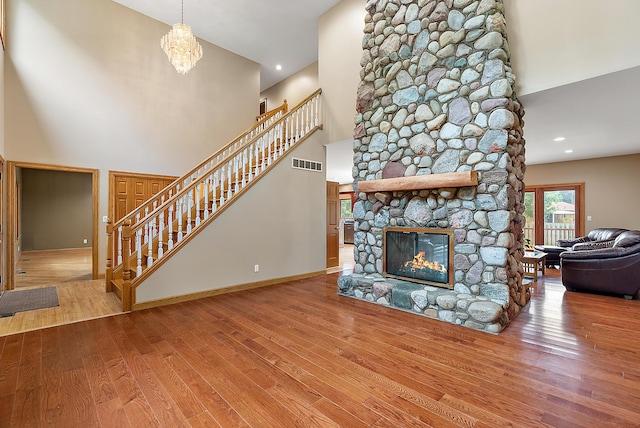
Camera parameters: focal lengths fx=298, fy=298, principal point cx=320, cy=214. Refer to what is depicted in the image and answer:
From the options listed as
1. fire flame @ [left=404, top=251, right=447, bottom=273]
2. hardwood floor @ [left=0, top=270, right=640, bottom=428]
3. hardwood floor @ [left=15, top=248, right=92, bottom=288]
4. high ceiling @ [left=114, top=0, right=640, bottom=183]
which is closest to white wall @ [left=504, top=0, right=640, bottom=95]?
high ceiling @ [left=114, top=0, right=640, bottom=183]

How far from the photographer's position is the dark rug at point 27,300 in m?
3.89

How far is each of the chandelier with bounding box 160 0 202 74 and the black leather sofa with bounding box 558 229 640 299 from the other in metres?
7.03

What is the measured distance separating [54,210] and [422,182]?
39.0 feet

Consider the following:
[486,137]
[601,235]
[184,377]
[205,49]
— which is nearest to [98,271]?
[184,377]

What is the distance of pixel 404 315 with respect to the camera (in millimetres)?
3734

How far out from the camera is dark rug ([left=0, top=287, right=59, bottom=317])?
3889mm

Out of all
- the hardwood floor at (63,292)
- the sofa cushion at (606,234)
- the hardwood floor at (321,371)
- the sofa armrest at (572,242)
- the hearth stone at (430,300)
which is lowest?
the hardwood floor at (321,371)

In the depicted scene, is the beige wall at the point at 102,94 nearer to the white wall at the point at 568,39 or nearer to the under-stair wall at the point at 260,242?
the under-stair wall at the point at 260,242

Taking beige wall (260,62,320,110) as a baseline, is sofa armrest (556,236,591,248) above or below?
below

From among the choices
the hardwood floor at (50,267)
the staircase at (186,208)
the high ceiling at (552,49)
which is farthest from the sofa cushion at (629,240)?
the hardwood floor at (50,267)

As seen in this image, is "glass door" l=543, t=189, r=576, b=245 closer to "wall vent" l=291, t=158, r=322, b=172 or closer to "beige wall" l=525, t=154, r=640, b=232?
"beige wall" l=525, t=154, r=640, b=232

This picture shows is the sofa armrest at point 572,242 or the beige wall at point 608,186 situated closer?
the sofa armrest at point 572,242

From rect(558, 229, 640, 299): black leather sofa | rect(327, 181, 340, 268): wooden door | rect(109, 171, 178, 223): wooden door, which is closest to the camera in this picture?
rect(558, 229, 640, 299): black leather sofa

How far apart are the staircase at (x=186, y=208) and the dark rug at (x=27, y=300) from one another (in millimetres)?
744
